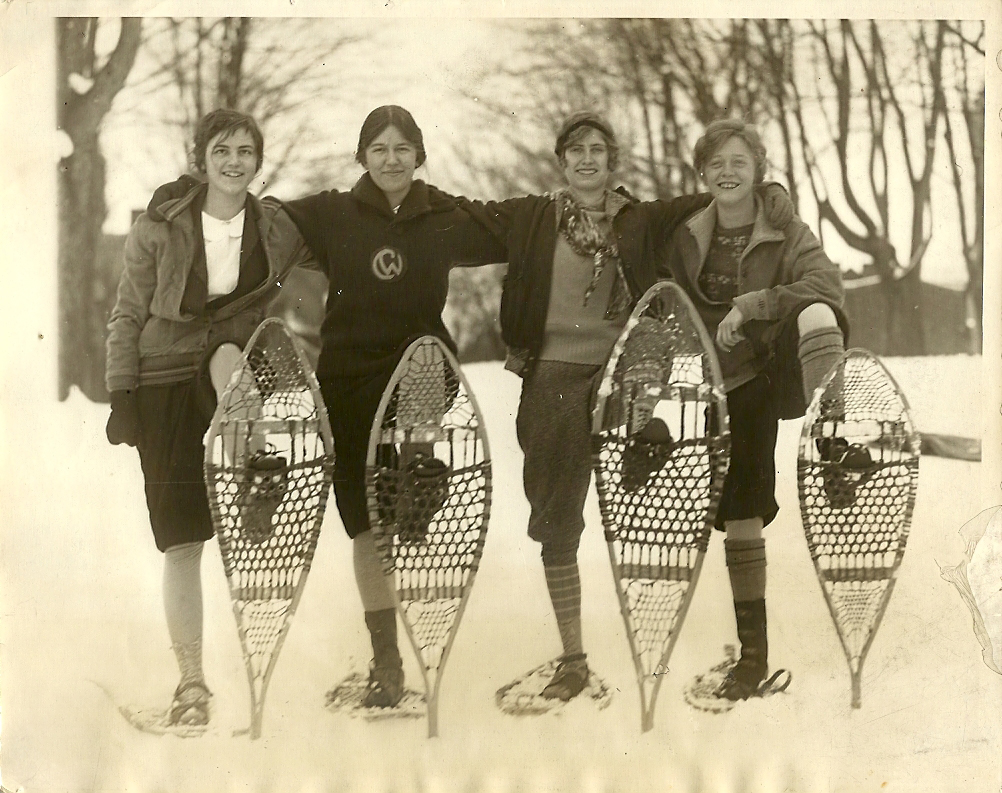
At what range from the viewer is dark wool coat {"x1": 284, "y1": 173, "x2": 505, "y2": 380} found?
1524 mm

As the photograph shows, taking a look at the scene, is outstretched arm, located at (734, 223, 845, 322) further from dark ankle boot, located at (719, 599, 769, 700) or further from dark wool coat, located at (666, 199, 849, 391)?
dark ankle boot, located at (719, 599, 769, 700)

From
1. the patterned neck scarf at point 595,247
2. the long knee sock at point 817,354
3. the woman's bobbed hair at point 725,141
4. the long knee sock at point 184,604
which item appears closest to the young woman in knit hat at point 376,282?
the patterned neck scarf at point 595,247

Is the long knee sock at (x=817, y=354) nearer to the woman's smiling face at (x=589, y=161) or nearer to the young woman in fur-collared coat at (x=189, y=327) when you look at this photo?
the woman's smiling face at (x=589, y=161)

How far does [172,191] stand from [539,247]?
1.95 feet

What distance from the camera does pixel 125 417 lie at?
153 cm

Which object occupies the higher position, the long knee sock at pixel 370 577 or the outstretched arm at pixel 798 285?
the outstretched arm at pixel 798 285

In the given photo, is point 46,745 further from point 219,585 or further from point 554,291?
point 554,291

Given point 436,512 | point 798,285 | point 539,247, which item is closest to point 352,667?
point 436,512

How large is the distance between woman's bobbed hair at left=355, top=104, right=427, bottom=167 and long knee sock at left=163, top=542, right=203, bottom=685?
693 millimetres

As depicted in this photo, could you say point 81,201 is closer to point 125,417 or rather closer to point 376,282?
point 125,417

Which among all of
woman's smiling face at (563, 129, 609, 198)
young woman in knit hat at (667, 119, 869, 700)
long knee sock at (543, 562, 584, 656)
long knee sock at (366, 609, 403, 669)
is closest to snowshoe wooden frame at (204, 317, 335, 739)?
long knee sock at (366, 609, 403, 669)

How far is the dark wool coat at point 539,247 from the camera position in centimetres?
154

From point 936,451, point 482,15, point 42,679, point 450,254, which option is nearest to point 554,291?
point 450,254

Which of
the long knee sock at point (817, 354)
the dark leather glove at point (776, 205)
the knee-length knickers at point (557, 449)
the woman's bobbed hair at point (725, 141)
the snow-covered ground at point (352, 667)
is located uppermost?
the woman's bobbed hair at point (725, 141)
